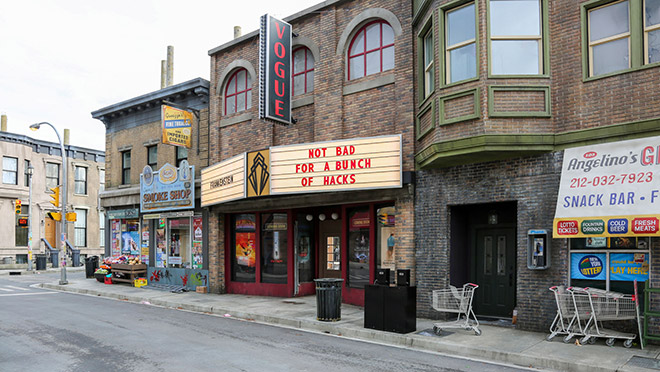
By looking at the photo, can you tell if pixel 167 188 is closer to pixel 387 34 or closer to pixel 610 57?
pixel 387 34

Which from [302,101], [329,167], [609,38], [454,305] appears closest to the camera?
[609,38]

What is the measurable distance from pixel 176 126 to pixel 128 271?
671 cm

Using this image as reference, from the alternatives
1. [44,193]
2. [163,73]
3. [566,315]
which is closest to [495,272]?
[566,315]

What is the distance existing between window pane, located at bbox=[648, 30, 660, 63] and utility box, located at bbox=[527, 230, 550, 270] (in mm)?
3822

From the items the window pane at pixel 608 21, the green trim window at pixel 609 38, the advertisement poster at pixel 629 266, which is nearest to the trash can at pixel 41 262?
the advertisement poster at pixel 629 266

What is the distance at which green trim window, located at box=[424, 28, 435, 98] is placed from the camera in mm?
13055

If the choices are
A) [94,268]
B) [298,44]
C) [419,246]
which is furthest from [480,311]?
[94,268]

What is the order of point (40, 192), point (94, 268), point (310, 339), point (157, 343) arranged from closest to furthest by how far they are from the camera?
1. point (157, 343)
2. point (310, 339)
3. point (94, 268)
4. point (40, 192)

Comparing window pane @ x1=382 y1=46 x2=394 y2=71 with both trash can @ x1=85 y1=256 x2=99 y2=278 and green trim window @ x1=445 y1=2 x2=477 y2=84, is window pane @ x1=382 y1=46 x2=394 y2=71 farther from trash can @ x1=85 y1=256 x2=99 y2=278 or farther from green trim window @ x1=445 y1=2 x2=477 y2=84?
trash can @ x1=85 y1=256 x2=99 y2=278

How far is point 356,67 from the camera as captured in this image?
15.5 meters

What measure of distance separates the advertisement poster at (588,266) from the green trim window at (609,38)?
3.67m

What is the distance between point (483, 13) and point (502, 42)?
0.74 metres

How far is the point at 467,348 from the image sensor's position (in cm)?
961

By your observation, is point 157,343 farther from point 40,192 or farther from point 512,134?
point 40,192
